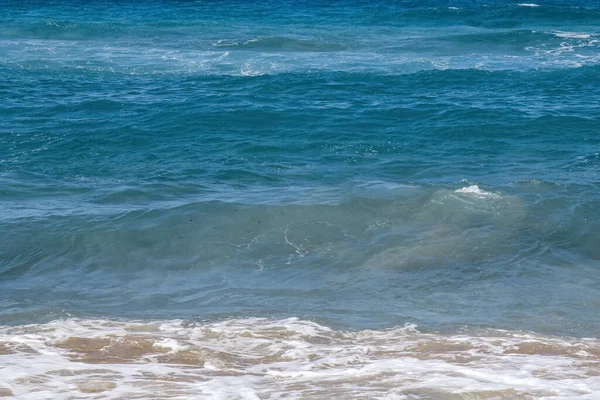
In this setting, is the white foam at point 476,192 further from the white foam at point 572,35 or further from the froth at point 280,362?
the white foam at point 572,35

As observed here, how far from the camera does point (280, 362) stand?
459 inches

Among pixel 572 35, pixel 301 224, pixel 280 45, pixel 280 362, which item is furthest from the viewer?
pixel 572 35

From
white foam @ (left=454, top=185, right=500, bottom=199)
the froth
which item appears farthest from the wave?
→ the froth

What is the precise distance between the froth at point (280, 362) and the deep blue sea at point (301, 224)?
0.15 feet

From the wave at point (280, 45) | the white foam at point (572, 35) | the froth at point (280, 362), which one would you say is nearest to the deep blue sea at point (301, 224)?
the froth at point (280, 362)

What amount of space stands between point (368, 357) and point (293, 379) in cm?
139

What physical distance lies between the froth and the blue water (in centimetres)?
68

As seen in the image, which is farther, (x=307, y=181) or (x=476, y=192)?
(x=307, y=181)

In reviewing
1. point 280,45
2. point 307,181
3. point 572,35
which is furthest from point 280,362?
point 572,35

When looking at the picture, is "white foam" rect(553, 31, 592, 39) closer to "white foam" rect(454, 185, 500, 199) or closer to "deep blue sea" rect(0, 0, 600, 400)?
"deep blue sea" rect(0, 0, 600, 400)

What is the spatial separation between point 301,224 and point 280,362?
6.53 metres

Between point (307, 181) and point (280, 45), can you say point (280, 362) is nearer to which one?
point (307, 181)

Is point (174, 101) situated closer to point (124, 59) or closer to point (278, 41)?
point (124, 59)

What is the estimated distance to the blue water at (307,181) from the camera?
1472 centimetres
